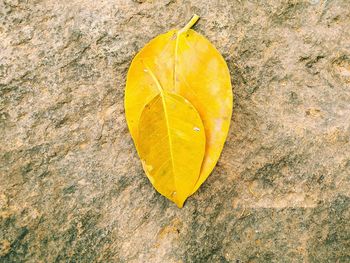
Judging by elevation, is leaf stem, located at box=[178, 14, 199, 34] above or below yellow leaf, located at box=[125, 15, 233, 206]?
above

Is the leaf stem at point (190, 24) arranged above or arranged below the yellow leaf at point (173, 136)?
above

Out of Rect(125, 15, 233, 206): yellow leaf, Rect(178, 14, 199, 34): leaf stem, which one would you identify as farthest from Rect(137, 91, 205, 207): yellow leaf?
Rect(178, 14, 199, 34): leaf stem

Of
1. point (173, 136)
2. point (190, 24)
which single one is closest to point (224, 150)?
point (173, 136)

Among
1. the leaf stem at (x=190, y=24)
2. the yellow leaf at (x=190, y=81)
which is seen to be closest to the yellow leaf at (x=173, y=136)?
the yellow leaf at (x=190, y=81)

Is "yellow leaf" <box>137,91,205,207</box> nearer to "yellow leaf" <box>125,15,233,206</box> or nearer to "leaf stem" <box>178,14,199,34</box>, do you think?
"yellow leaf" <box>125,15,233,206</box>

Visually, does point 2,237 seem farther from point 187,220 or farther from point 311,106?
point 311,106

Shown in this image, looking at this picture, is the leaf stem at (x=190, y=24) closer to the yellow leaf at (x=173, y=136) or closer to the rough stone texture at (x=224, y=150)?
the rough stone texture at (x=224, y=150)

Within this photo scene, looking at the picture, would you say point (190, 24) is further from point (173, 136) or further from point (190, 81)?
point (173, 136)
